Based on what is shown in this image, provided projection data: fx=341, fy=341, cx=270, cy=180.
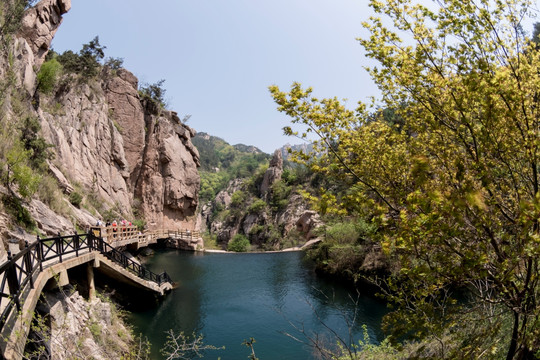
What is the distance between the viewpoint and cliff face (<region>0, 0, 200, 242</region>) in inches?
833

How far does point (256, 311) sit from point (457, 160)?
1501 centimetres

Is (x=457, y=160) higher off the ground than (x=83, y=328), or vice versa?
(x=457, y=160)

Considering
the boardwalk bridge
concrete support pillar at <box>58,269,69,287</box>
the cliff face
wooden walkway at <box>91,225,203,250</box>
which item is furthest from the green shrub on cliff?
concrete support pillar at <box>58,269,69,287</box>

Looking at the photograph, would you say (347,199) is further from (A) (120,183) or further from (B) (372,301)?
(A) (120,183)

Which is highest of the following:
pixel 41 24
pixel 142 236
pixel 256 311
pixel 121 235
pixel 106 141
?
pixel 41 24

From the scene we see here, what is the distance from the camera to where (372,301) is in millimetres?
17422

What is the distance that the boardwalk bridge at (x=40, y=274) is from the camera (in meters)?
5.75

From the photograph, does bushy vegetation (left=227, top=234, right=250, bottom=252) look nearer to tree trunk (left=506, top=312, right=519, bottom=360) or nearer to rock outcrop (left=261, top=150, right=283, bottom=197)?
rock outcrop (left=261, top=150, right=283, bottom=197)

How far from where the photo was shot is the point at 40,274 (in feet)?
28.0

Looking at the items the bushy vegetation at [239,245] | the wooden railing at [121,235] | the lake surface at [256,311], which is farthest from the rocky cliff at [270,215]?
the lake surface at [256,311]

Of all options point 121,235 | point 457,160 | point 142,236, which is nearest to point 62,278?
point 457,160

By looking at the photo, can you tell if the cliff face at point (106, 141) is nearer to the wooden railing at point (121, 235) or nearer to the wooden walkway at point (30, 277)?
the wooden railing at point (121, 235)

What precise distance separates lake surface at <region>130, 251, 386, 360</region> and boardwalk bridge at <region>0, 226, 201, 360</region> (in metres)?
2.31

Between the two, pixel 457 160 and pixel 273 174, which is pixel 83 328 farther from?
pixel 273 174
